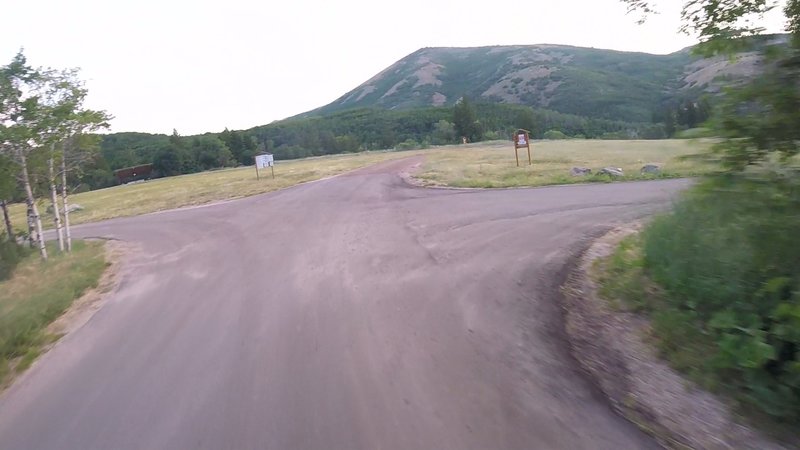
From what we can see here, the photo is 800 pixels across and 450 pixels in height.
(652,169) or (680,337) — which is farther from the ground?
(680,337)

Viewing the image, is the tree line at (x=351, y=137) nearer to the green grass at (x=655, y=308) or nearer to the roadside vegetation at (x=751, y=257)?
the green grass at (x=655, y=308)

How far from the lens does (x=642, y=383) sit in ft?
17.0

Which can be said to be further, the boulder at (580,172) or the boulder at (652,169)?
the boulder at (580,172)

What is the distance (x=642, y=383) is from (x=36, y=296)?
10.5 meters

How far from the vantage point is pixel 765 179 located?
4.86 meters

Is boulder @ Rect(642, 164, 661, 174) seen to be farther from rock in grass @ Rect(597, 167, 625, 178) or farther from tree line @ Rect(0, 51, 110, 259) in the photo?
tree line @ Rect(0, 51, 110, 259)

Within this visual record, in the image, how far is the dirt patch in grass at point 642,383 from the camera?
4.33 metres

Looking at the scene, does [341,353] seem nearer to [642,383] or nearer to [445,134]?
[642,383]

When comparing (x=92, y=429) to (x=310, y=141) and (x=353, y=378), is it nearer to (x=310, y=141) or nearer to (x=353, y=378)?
(x=353, y=378)

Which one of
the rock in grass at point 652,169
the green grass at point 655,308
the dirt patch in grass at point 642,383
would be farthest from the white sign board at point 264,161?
the dirt patch in grass at point 642,383

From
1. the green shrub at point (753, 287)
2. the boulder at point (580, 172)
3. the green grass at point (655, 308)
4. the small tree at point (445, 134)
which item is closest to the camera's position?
the green shrub at point (753, 287)

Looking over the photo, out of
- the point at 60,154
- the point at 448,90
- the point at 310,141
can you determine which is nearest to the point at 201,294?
the point at 60,154

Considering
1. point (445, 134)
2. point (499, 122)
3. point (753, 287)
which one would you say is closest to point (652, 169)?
point (753, 287)

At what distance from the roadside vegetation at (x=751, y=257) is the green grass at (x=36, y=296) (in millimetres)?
7453
